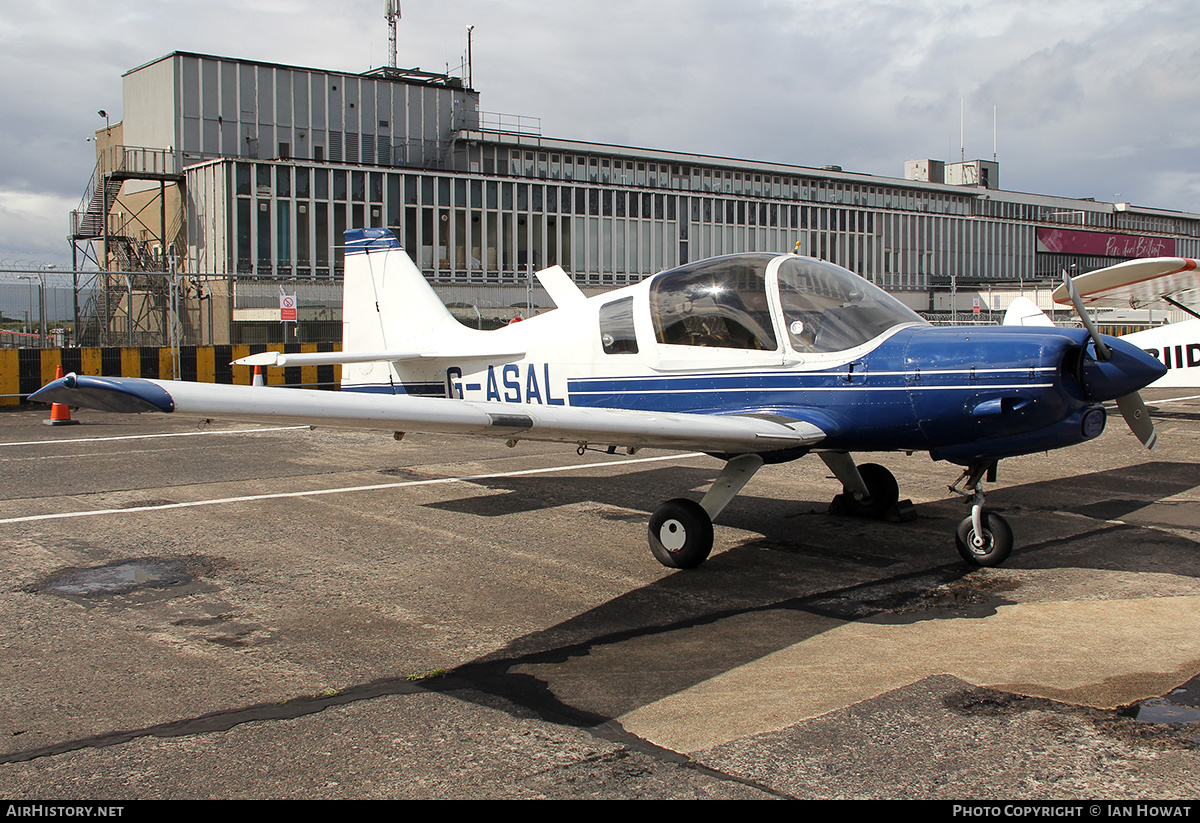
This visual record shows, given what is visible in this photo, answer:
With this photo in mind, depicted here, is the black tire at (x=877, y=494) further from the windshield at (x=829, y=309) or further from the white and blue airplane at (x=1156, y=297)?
the white and blue airplane at (x=1156, y=297)

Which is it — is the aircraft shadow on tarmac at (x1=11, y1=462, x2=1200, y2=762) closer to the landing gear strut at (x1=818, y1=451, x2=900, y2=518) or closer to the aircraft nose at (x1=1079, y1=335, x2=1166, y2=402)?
the landing gear strut at (x1=818, y1=451, x2=900, y2=518)

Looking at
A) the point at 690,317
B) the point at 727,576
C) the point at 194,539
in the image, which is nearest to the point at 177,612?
the point at 194,539

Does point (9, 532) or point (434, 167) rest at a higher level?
point (434, 167)

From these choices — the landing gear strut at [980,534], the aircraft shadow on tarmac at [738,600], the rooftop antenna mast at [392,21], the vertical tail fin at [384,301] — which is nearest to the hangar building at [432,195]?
the rooftop antenna mast at [392,21]

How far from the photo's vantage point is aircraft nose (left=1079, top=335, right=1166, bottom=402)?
5.77 m

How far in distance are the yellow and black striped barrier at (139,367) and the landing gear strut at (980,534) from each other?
1412cm

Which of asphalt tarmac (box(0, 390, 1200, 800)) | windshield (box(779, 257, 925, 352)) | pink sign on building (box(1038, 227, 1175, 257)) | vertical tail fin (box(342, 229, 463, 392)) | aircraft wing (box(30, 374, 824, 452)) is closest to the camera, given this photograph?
asphalt tarmac (box(0, 390, 1200, 800))

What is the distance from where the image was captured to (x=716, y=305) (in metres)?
6.94

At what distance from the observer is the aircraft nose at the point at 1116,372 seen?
18.9 ft

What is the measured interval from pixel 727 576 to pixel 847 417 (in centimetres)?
133

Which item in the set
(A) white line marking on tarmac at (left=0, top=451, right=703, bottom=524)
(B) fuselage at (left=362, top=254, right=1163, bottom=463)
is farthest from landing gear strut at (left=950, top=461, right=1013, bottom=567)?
(A) white line marking on tarmac at (left=0, top=451, right=703, bottom=524)

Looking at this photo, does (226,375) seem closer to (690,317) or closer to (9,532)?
(9,532)

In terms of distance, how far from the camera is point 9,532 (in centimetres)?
731

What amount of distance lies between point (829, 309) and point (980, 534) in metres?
1.82
